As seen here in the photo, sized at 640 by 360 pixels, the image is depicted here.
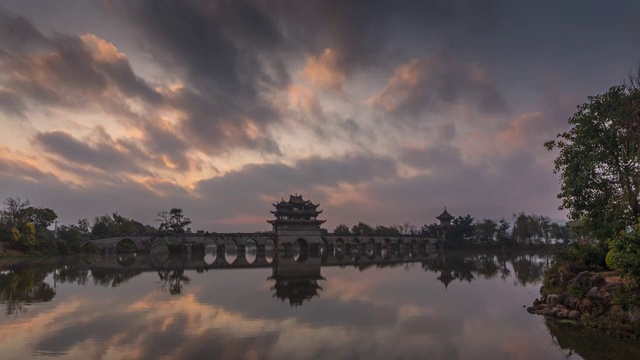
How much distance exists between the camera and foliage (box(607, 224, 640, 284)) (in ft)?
40.1

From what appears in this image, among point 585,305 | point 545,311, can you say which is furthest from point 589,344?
point 545,311

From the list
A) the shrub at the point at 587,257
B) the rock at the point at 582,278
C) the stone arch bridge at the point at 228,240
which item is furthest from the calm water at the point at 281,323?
the stone arch bridge at the point at 228,240

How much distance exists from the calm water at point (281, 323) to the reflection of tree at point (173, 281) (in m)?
0.40

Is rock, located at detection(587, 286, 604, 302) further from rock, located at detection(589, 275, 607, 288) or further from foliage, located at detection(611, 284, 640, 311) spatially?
foliage, located at detection(611, 284, 640, 311)

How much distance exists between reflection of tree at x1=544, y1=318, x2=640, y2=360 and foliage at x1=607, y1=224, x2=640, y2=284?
219 centimetres

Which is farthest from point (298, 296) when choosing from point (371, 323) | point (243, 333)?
point (243, 333)

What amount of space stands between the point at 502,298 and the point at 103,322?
2032 cm

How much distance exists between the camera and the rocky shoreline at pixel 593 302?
1311cm

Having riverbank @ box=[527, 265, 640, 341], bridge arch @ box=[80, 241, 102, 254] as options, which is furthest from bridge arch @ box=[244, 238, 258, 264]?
riverbank @ box=[527, 265, 640, 341]

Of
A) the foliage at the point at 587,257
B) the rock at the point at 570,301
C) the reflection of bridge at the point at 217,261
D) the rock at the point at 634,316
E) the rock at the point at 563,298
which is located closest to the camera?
the rock at the point at 634,316

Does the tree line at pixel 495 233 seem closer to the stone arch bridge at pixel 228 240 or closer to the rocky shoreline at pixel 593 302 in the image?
the stone arch bridge at pixel 228 240

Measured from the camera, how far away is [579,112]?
68.1ft

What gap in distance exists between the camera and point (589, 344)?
1249 centimetres

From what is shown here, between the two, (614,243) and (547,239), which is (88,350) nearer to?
(614,243)
